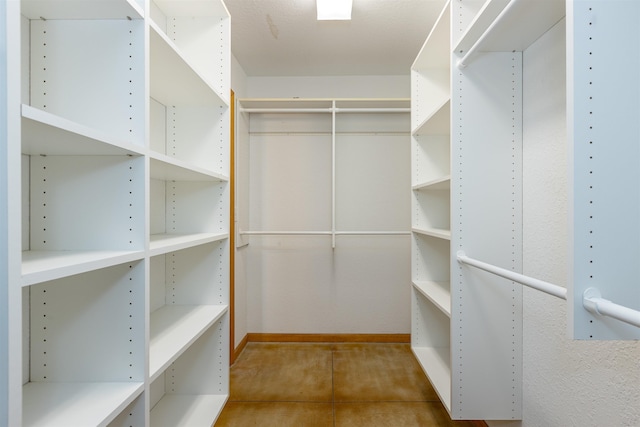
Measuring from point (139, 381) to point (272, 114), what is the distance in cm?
259

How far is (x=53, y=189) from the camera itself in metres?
0.94

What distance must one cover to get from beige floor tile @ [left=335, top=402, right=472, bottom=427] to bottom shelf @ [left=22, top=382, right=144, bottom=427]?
4.60 feet

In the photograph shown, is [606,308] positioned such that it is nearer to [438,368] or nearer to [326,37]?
[438,368]

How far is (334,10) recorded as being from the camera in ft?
6.75

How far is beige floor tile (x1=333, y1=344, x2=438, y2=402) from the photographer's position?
7.45 feet

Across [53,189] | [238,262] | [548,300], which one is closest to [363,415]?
[548,300]

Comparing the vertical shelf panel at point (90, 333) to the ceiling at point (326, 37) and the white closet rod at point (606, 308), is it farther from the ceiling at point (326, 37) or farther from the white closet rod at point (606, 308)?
the ceiling at point (326, 37)

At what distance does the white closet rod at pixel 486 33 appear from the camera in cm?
111

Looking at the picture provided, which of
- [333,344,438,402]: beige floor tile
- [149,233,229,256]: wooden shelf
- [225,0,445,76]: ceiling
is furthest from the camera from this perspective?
[333,344,438,402]: beige floor tile

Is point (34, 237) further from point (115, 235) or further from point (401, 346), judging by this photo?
point (401, 346)

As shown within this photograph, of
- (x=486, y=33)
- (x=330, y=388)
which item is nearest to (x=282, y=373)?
(x=330, y=388)

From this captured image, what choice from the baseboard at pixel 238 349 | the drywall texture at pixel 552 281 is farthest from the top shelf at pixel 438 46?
the baseboard at pixel 238 349

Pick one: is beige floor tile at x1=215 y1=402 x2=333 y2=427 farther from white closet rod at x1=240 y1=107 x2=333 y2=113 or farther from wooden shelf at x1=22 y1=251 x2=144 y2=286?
white closet rod at x1=240 y1=107 x2=333 y2=113

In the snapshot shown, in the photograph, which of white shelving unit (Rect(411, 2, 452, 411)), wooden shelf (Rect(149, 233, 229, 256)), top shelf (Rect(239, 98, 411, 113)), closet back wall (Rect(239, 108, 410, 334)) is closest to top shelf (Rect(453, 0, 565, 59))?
white shelving unit (Rect(411, 2, 452, 411))
